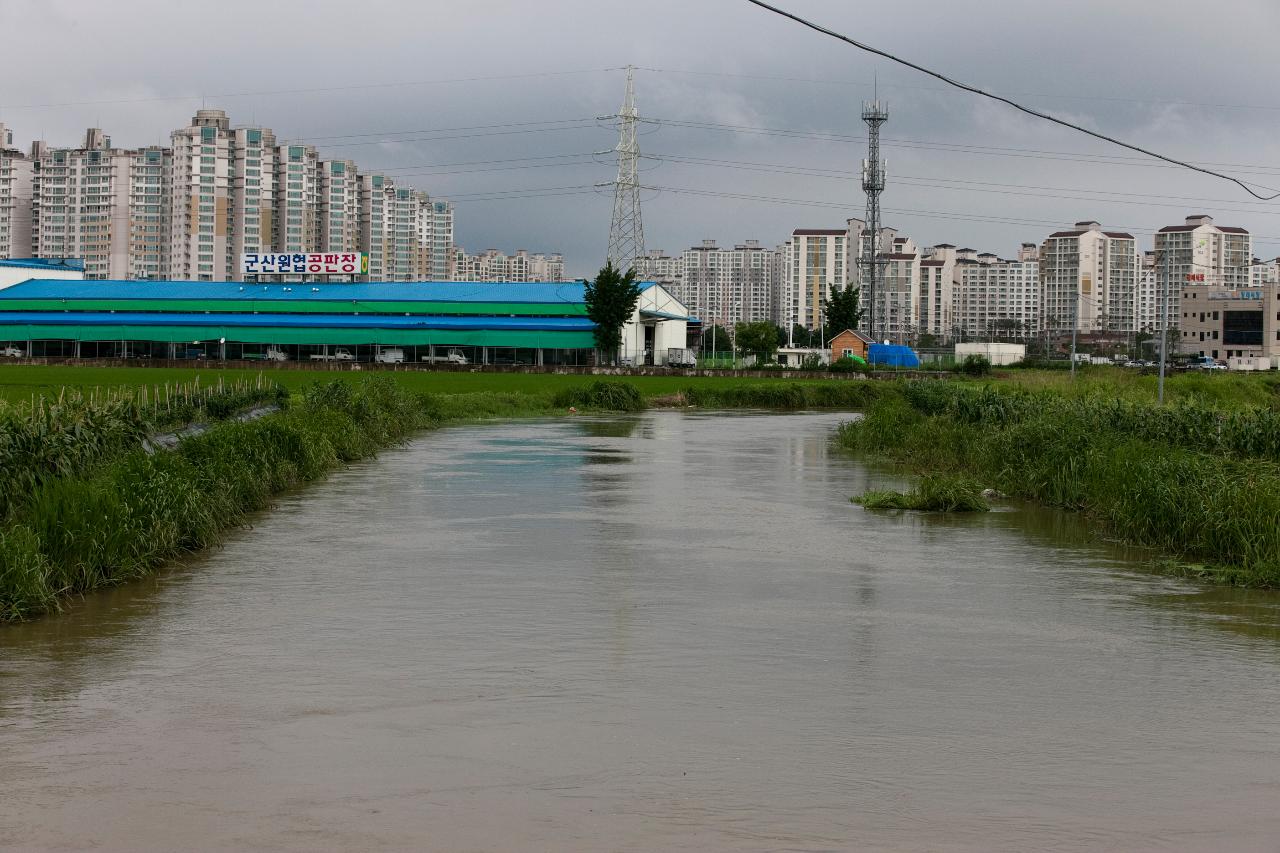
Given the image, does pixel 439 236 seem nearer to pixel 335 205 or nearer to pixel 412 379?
pixel 335 205

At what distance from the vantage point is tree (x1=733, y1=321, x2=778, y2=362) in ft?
446

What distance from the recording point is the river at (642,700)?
7273 millimetres

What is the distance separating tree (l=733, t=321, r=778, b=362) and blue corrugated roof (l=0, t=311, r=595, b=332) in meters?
44.7

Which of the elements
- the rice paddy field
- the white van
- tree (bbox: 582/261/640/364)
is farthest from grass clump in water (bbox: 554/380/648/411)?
the white van

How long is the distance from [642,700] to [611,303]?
7682 centimetres

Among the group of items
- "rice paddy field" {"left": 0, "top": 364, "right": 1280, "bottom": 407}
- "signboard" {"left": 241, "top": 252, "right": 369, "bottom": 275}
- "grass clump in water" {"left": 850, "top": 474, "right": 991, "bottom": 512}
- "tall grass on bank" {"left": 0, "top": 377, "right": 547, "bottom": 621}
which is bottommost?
"grass clump in water" {"left": 850, "top": 474, "right": 991, "bottom": 512}

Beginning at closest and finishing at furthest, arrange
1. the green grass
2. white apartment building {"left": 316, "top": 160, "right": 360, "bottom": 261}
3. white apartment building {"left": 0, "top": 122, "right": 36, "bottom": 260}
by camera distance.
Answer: the green grass, white apartment building {"left": 316, "top": 160, "right": 360, "bottom": 261}, white apartment building {"left": 0, "top": 122, "right": 36, "bottom": 260}

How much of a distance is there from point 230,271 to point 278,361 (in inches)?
2641

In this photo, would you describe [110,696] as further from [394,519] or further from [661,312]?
[661,312]

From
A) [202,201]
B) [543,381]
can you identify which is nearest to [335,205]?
[202,201]

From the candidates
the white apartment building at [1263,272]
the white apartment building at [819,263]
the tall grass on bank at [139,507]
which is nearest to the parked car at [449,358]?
the tall grass on bank at [139,507]

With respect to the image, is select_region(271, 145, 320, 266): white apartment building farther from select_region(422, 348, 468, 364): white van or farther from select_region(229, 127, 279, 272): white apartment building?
select_region(422, 348, 468, 364): white van

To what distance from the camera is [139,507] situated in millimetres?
15312

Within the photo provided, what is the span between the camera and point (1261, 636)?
A: 12.7 m
